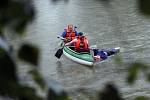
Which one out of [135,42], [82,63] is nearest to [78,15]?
[135,42]

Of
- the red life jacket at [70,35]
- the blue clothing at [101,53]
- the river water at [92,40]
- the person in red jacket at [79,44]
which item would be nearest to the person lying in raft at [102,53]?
the blue clothing at [101,53]

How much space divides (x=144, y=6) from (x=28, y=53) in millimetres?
122

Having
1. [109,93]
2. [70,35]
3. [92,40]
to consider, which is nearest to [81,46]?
[70,35]

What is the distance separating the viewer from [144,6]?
512mm

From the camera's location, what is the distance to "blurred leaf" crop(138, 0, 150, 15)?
1.68 ft

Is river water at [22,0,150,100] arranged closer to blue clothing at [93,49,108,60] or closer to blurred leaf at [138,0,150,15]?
blue clothing at [93,49,108,60]

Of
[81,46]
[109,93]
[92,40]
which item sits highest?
[109,93]

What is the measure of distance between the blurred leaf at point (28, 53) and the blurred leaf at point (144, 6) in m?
0.11

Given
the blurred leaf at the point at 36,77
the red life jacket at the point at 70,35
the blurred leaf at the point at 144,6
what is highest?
the blurred leaf at the point at 144,6

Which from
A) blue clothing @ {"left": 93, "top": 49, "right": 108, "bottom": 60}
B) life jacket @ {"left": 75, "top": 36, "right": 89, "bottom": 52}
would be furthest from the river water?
life jacket @ {"left": 75, "top": 36, "right": 89, "bottom": 52}

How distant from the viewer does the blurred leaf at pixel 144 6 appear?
0.51m

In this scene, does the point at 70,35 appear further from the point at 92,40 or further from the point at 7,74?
the point at 7,74

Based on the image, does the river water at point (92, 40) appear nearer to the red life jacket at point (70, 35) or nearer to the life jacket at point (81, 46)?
the life jacket at point (81, 46)

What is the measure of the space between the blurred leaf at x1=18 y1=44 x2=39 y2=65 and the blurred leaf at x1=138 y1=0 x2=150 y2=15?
0.11 m
